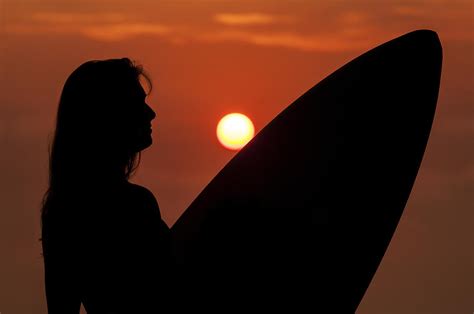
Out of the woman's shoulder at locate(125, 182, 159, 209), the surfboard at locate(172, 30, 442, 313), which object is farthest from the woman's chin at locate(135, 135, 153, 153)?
the surfboard at locate(172, 30, 442, 313)

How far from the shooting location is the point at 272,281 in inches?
116

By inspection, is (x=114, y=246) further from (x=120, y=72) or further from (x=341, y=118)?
(x=341, y=118)

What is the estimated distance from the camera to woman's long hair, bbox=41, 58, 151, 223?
2.31 meters

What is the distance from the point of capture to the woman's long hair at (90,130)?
2311mm

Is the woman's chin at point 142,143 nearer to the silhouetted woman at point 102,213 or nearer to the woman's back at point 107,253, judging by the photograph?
the silhouetted woman at point 102,213

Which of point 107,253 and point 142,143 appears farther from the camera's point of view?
point 142,143

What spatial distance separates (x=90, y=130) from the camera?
2359mm

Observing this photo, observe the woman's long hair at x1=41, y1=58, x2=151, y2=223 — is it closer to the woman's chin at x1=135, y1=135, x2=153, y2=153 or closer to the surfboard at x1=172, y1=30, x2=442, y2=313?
the woman's chin at x1=135, y1=135, x2=153, y2=153

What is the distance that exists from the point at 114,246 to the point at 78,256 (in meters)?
0.13

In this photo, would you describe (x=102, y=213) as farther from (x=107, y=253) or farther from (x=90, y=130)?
(x=90, y=130)

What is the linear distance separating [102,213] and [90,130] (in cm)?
34

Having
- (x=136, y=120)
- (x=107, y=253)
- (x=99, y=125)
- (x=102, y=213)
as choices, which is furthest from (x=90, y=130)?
(x=107, y=253)

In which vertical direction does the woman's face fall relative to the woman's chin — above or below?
above

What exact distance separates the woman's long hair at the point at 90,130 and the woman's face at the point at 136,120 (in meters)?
0.01
